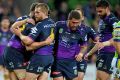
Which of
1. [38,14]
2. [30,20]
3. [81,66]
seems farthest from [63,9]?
[38,14]

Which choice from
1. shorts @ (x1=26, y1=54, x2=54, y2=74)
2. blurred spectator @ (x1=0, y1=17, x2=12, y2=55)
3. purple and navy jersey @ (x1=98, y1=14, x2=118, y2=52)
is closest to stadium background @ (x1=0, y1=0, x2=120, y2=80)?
blurred spectator @ (x1=0, y1=17, x2=12, y2=55)

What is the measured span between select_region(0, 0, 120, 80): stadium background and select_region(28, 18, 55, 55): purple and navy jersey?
8.76 meters

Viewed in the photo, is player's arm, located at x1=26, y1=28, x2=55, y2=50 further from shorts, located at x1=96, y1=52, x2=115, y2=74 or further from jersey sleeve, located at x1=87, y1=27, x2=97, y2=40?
shorts, located at x1=96, y1=52, x2=115, y2=74

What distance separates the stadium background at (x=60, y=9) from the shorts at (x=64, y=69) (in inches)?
310

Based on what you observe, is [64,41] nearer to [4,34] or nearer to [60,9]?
[4,34]

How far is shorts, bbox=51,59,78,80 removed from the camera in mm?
13539

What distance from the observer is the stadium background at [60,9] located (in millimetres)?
22922

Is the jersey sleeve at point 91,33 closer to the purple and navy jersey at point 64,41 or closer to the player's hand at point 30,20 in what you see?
the purple and navy jersey at point 64,41

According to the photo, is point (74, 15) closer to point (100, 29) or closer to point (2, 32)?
point (100, 29)

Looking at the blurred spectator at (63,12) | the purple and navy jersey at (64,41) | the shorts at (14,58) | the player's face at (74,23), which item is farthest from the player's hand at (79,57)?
the blurred spectator at (63,12)

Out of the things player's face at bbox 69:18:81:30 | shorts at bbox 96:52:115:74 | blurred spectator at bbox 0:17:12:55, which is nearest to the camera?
player's face at bbox 69:18:81:30

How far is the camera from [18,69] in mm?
13664

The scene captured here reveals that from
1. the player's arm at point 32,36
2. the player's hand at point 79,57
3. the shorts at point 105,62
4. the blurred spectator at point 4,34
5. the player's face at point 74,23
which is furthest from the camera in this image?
the blurred spectator at point 4,34

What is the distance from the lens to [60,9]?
23562 millimetres
